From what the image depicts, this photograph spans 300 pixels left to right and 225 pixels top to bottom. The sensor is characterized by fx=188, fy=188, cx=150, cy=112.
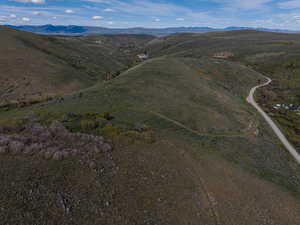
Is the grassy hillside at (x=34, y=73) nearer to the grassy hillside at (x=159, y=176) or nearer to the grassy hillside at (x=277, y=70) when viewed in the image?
the grassy hillside at (x=159, y=176)

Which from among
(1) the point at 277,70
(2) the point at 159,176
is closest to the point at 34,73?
(2) the point at 159,176

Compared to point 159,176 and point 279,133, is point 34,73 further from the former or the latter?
point 279,133

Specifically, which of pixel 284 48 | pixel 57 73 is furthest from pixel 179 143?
pixel 284 48

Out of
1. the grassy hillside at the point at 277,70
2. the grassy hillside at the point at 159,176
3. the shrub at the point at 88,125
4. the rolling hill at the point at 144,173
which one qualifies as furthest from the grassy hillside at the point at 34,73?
the grassy hillside at the point at 277,70

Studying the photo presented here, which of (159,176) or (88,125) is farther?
(88,125)

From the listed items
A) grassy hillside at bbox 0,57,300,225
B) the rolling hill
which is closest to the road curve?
grassy hillside at bbox 0,57,300,225

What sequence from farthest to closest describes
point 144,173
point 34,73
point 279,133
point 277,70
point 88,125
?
point 277,70
point 34,73
point 279,133
point 88,125
point 144,173

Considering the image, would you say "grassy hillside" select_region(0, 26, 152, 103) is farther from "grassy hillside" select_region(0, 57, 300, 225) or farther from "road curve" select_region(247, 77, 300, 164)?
"road curve" select_region(247, 77, 300, 164)

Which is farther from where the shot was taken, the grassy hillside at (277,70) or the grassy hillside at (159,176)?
the grassy hillside at (277,70)

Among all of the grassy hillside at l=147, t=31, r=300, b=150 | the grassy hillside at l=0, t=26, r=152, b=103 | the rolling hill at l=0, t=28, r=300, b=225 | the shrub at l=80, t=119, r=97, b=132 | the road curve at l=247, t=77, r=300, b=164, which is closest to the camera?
the rolling hill at l=0, t=28, r=300, b=225
